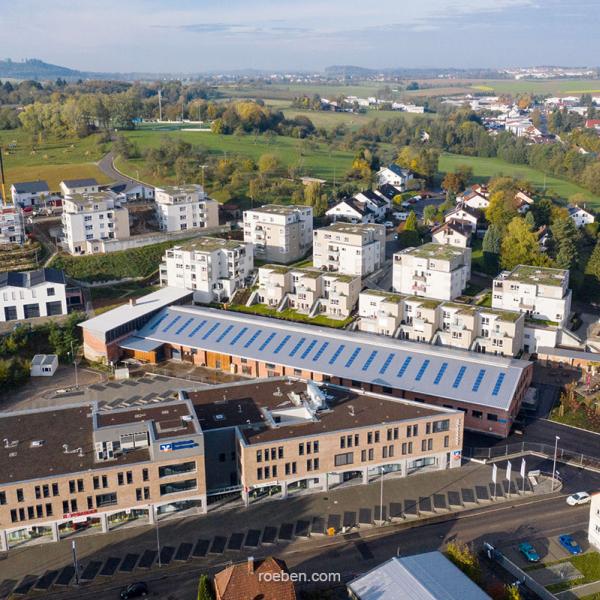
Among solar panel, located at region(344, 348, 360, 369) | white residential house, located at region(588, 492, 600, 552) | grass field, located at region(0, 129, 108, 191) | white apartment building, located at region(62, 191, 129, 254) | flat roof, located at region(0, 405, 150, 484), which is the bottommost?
white residential house, located at region(588, 492, 600, 552)

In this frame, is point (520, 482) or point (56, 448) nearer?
point (56, 448)

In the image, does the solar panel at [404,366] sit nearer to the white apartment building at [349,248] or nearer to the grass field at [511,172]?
the white apartment building at [349,248]

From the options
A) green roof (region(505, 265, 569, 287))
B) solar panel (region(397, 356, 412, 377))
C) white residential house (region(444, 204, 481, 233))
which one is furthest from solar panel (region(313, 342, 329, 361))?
white residential house (region(444, 204, 481, 233))

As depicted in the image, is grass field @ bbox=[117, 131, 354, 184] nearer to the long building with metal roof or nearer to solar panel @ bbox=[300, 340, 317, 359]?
the long building with metal roof

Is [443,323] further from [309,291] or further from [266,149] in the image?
[266,149]

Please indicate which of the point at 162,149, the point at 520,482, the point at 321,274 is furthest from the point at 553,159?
the point at 520,482

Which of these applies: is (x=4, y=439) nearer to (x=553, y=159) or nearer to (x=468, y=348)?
(x=468, y=348)
